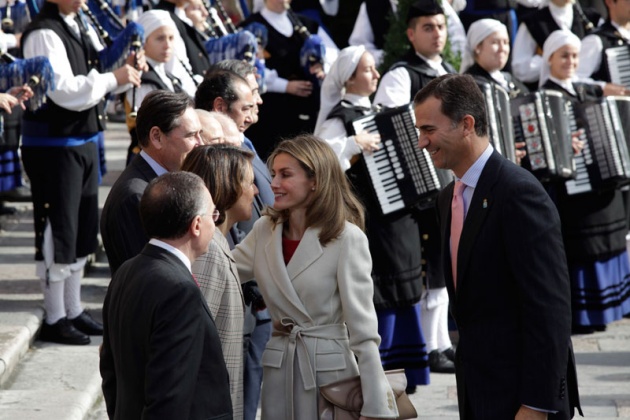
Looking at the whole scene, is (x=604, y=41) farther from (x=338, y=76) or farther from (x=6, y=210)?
(x=6, y=210)

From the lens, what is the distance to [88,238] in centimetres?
697

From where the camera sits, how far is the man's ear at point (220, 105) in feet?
17.3

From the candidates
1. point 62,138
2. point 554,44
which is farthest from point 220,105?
point 554,44

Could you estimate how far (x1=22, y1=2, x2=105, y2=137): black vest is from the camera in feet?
21.6

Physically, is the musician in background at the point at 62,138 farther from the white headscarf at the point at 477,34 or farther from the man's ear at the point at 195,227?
the man's ear at the point at 195,227

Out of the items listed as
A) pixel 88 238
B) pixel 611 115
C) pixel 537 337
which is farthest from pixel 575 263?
pixel 537 337

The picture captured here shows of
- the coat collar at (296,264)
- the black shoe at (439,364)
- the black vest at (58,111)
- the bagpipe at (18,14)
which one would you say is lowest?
the black shoe at (439,364)

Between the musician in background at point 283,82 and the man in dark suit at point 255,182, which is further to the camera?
the musician in background at point 283,82

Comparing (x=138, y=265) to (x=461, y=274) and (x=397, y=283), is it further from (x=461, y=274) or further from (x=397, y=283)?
(x=397, y=283)

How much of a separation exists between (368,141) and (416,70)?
90 cm

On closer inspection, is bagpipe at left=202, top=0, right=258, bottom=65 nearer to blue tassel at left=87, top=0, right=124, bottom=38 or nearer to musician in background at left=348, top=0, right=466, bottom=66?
blue tassel at left=87, top=0, right=124, bottom=38

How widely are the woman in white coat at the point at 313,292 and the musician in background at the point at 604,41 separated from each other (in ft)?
16.5

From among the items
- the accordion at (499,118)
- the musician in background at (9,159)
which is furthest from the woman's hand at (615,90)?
the musician in background at (9,159)

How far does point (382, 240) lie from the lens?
6574 millimetres
